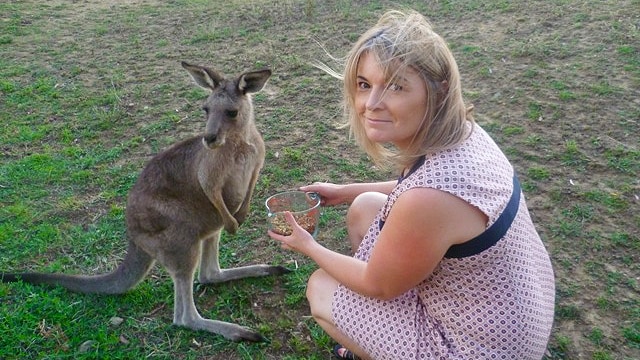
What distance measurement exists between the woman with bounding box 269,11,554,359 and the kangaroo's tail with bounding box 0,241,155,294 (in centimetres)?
109

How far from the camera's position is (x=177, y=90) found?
15.5 ft

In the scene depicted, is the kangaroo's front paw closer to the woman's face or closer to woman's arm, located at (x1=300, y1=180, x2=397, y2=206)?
woman's arm, located at (x1=300, y1=180, x2=397, y2=206)

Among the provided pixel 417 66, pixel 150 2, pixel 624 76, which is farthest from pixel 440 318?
pixel 150 2

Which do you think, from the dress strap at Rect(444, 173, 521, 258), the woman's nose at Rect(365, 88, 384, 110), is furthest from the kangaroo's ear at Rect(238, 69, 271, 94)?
the dress strap at Rect(444, 173, 521, 258)

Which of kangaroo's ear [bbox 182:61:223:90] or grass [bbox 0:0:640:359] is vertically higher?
kangaroo's ear [bbox 182:61:223:90]

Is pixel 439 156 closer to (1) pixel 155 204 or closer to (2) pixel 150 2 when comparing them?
(1) pixel 155 204

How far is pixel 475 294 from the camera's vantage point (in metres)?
1.66

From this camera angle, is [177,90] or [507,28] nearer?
[177,90]

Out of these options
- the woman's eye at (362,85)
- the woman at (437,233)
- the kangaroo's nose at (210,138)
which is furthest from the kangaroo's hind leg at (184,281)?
the woman's eye at (362,85)

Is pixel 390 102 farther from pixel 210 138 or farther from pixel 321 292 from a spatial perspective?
pixel 210 138

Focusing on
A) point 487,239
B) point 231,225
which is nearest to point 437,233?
point 487,239

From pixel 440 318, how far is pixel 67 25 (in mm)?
6343

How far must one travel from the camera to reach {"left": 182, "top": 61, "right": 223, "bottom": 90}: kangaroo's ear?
2635mm

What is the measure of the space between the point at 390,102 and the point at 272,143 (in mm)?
2306
